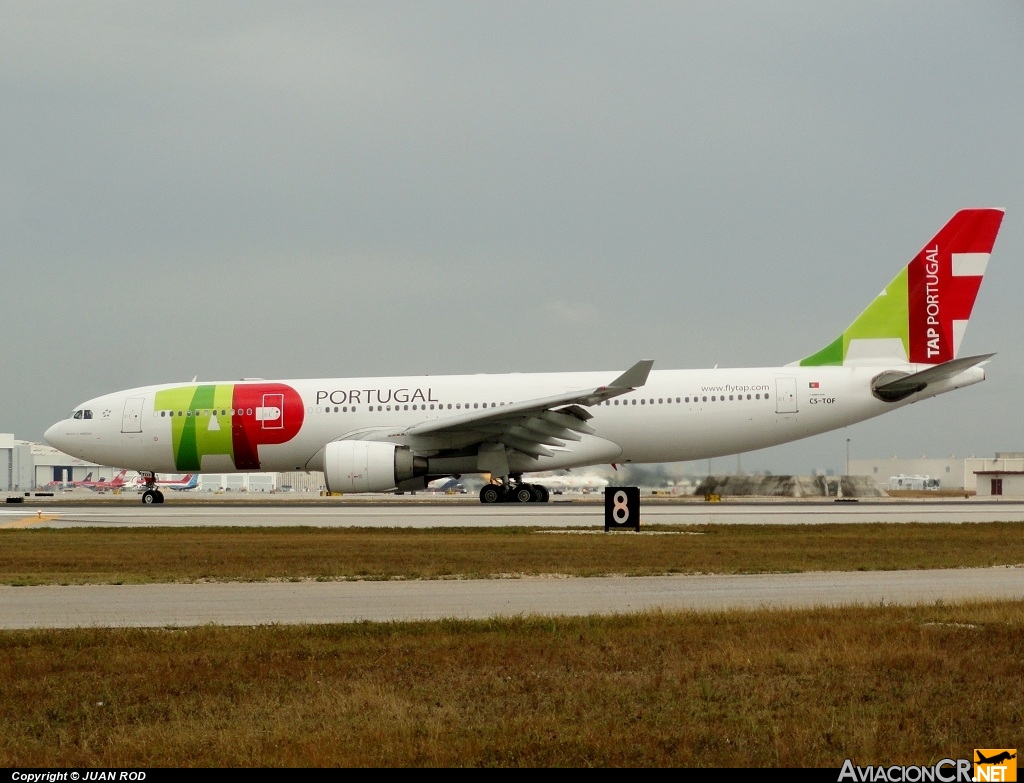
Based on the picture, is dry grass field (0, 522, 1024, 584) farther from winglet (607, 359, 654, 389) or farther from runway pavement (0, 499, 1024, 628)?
winglet (607, 359, 654, 389)

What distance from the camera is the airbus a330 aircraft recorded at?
34.5m

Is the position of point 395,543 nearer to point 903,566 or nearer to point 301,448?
point 903,566

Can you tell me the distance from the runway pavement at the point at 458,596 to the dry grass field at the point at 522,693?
1.17m

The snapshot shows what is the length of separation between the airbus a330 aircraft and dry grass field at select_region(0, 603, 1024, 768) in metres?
23.9

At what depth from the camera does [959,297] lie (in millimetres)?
35656

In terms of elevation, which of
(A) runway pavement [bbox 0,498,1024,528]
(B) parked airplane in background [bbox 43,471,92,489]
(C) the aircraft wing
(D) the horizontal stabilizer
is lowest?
(B) parked airplane in background [bbox 43,471,92,489]

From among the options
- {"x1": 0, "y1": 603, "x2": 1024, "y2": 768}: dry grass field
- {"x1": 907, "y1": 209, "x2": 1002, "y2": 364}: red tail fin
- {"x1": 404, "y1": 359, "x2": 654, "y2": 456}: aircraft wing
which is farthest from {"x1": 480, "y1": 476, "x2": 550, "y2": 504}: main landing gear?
{"x1": 0, "y1": 603, "x2": 1024, "y2": 768}: dry grass field

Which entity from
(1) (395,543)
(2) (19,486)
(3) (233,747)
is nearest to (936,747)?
(3) (233,747)

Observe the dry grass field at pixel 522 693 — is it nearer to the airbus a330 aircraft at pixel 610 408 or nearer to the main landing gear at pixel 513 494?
the airbus a330 aircraft at pixel 610 408

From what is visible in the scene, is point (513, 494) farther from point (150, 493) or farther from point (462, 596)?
point (462, 596)

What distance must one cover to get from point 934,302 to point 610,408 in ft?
36.0

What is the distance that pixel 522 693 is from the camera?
7422 millimetres

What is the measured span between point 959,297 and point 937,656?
2993 centimetres

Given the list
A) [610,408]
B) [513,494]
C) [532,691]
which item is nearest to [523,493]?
[513,494]
